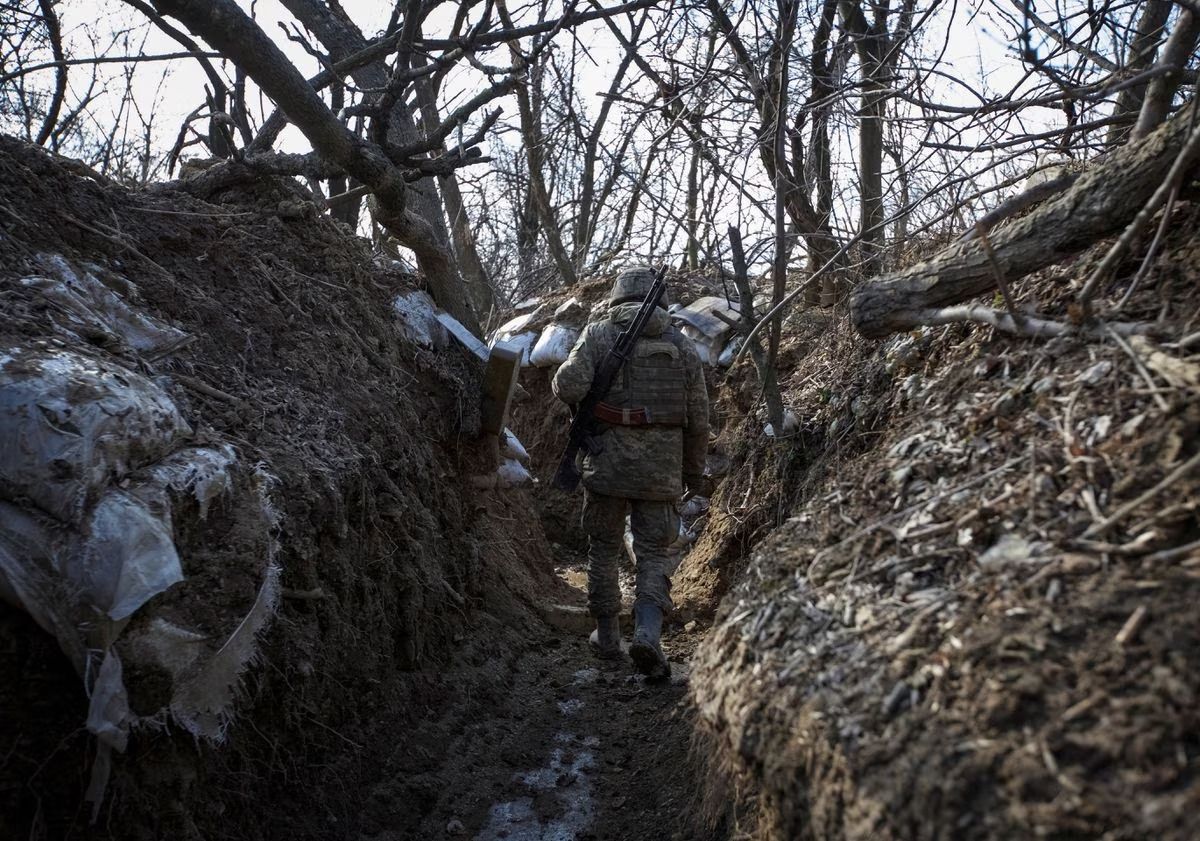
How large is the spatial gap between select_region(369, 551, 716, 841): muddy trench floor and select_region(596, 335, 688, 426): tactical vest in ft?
4.97

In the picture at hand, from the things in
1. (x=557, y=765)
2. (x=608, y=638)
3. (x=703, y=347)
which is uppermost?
(x=703, y=347)

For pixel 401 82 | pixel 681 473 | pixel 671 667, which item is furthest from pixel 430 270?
pixel 671 667

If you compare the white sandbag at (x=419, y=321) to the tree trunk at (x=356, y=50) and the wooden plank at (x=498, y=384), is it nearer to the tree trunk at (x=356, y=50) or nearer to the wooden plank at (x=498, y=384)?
the wooden plank at (x=498, y=384)

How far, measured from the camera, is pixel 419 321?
5879mm

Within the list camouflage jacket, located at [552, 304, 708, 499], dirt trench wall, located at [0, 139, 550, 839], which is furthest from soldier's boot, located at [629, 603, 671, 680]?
dirt trench wall, located at [0, 139, 550, 839]

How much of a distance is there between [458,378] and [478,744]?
7.64 ft

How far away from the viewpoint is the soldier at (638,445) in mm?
5422

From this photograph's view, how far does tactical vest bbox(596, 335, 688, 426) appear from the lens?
5.41 metres

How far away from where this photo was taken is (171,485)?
290 centimetres

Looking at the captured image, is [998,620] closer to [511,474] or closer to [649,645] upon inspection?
[649,645]

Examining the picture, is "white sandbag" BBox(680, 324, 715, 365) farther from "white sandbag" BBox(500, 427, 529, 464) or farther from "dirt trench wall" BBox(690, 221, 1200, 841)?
"dirt trench wall" BBox(690, 221, 1200, 841)

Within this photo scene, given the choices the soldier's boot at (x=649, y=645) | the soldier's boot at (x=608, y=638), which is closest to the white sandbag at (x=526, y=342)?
the soldier's boot at (x=608, y=638)

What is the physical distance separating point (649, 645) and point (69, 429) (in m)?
3.20

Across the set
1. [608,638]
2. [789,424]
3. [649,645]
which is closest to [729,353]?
[789,424]
